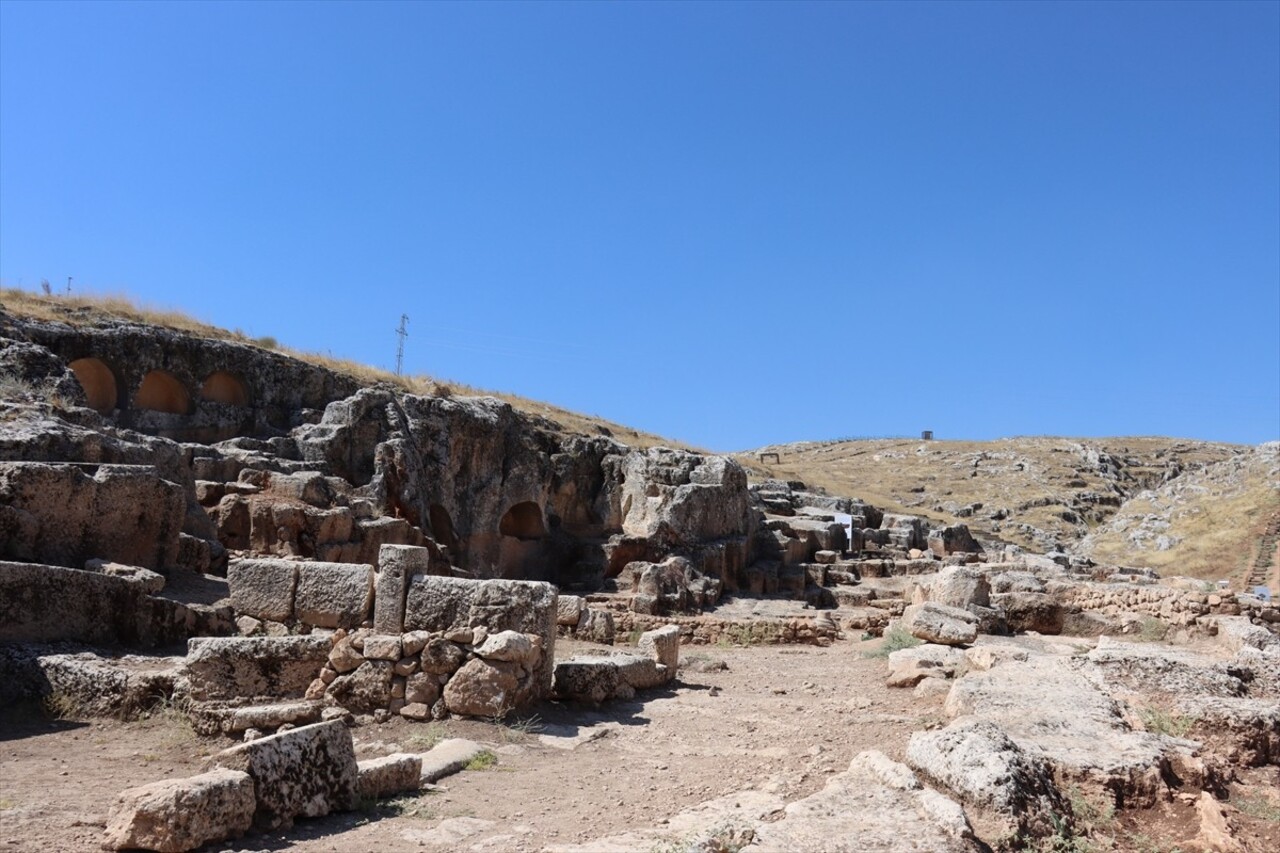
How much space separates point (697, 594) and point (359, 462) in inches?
321

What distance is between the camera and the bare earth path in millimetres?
4516

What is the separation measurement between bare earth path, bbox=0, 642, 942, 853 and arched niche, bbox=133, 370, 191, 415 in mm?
17740

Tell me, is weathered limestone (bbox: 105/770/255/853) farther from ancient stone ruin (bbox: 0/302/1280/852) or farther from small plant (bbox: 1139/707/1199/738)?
small plant (bbox: 1139/707/1199/738)

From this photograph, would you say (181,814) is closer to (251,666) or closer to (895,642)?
(251,666)

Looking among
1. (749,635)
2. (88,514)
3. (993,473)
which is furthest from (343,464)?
(993,473)

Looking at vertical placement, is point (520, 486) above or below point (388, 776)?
above

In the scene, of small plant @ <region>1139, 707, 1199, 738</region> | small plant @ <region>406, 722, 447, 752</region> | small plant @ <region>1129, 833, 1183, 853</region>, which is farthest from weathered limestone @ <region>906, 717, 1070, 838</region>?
small plant @ <region>406, 722, 447, 752</region>

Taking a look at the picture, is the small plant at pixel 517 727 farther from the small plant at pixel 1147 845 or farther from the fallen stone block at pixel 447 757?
the small plant at pixel 1147 845

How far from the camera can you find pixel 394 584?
791cm

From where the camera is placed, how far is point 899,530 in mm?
31234

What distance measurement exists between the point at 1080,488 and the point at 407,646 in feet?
198

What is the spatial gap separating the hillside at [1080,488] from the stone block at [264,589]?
30833mm

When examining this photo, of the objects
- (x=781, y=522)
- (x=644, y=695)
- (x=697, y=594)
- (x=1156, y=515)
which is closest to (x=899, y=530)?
(x=781, y=522)

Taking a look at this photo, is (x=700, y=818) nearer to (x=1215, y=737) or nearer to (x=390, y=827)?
(x=390, y=827)
